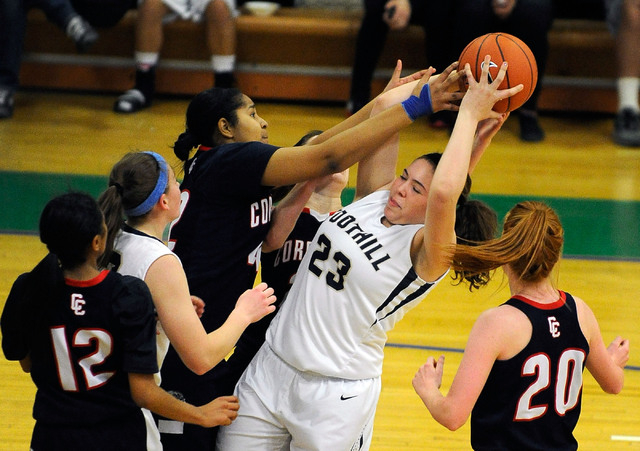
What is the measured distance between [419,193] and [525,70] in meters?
0.53

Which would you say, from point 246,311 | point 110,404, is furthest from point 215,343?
point 110,404

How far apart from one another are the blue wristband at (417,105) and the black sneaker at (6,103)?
585 centimetres

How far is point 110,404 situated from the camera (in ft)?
8.39

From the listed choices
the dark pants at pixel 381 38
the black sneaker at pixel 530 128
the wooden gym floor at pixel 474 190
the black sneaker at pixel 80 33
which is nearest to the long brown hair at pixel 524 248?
the wooden gym floor at pixel 474 190

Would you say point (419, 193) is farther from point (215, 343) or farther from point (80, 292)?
point (80, 292)

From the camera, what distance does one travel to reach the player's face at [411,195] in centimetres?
292

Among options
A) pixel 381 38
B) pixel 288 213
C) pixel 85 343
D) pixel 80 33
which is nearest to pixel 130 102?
pixel 80 33

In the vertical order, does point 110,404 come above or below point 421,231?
below

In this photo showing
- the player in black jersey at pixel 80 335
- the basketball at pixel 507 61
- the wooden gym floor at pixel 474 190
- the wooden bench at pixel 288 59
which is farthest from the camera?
the wooden bench at pixel 288 59

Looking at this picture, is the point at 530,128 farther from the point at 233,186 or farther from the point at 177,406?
the point at 177,406

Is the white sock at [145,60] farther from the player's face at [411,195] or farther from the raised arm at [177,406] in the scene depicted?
the raised arm at [177,406]

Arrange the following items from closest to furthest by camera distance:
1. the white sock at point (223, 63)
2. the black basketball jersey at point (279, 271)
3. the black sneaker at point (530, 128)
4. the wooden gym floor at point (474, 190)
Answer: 1. the black basketball jersey at point (279, 271)
2. the wooden gym floor at point (474, 190)
3. the black sneaker at point (530, 128)
4. the white sock at point (223, 63)

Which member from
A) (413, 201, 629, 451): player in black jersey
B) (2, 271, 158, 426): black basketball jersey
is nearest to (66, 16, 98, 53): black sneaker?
(2, 271, 158, 426): black basketball jersey

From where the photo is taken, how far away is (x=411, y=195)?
2.93 meters
